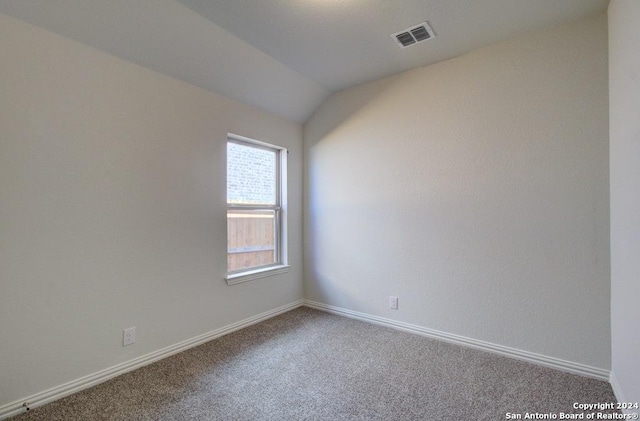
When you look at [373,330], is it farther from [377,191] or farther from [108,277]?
[108,277]

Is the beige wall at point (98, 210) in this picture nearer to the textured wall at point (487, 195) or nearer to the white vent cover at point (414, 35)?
the textured wall at point (487, 195)

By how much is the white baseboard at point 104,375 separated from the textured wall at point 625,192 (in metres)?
2.91

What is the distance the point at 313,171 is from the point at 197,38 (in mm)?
1871

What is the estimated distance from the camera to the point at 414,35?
8.03ft

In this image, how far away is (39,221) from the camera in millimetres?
1862

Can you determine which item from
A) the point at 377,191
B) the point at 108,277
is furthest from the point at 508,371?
the point at 108,277

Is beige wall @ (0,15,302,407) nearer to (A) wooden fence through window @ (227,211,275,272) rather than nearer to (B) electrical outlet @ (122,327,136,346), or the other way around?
(B) electrical outlet @ (122,327,136,346)

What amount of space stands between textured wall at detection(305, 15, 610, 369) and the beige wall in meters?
1.46

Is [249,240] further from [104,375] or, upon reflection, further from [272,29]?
[272,29]

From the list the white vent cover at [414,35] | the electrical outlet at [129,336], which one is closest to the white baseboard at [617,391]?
the white vent cover at [414,35]

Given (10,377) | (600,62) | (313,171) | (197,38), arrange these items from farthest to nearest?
(313,171), (197,38), (600,62), (10,377)

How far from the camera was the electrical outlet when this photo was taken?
88.3 inches

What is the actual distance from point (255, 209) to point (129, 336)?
1625 mm

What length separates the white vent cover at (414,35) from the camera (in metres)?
2.36
